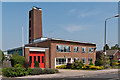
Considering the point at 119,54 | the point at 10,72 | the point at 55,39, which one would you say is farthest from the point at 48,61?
the point at 119,54

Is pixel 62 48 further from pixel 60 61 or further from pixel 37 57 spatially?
pixel 37 57

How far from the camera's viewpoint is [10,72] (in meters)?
16.1

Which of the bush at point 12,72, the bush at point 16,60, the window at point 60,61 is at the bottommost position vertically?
the window at point 60,61

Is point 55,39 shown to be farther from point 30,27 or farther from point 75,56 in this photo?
point 30,27

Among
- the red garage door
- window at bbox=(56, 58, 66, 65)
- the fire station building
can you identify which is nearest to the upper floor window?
the fire station building

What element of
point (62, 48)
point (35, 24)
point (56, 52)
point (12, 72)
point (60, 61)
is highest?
point (35, 24)

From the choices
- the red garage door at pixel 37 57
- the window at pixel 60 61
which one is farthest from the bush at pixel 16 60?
the window at pixel 60 61

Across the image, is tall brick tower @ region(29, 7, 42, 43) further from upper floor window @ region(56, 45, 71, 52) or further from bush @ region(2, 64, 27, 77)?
bush @ region(2, 64, 27, 77)

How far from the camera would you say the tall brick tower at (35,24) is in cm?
4719

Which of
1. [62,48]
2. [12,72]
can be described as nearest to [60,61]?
[62,48]

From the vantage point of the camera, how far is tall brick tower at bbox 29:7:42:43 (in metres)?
47.2

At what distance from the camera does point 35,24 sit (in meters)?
47.5

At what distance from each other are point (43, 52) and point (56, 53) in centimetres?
293

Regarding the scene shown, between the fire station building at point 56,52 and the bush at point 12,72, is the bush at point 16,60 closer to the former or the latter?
the fire station building at point 56,52
